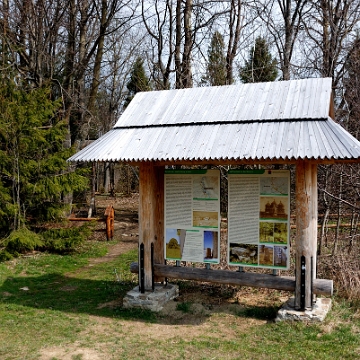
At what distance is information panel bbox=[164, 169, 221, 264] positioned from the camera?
7168 millimetres

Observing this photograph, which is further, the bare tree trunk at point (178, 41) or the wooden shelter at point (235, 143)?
the bare tree trunk at point (178, 41)

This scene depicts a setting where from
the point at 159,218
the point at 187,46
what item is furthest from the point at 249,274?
the point at 187,46

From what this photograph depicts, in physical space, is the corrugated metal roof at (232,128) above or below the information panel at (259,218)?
above

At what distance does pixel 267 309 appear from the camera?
6.94 metres

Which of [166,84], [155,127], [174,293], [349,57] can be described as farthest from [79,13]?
[174,293]

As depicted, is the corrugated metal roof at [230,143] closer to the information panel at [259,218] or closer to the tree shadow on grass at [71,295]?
the information panel at [259,218]

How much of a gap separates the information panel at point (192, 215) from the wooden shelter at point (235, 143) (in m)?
0.25

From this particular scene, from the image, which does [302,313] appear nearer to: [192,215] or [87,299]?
[192,215]

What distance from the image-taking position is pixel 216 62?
1834 centimetres

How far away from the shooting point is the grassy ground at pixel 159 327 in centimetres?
542

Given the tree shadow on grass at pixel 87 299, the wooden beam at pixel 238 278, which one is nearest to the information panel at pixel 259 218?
the wooden beam at pixel 238 278

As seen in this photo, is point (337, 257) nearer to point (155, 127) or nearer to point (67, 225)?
Result: point (155, 127)

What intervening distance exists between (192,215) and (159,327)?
78.2 inches

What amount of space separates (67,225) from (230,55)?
10131mm
